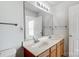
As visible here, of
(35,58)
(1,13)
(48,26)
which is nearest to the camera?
(1,13)

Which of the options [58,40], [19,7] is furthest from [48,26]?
[19,7]

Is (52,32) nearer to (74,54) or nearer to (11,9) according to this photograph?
(74,54)

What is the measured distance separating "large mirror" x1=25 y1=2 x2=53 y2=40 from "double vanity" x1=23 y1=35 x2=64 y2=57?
75 millimetres

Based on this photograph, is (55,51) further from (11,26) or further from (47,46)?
(11,26)

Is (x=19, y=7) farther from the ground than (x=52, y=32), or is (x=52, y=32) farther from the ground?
(x=19, y=7)

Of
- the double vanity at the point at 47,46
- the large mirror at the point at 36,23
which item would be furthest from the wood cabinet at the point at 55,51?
the large mirror at the point at 36,23

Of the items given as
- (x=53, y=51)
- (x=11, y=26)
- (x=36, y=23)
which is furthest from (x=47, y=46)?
(x=11, y=26)

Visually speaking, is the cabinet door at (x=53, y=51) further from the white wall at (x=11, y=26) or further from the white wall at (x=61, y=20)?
the white wall at (x=11, y=26)

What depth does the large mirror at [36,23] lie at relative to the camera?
1.41m

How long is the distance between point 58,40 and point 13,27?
65 centimetres

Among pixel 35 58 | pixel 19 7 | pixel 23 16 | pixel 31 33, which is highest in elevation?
pixel 19 7

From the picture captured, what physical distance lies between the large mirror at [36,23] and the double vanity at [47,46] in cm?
8

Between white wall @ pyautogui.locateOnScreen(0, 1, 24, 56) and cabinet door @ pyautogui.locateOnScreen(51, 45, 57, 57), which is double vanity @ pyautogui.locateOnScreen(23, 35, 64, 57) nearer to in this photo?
cabinet door @ pyautogui.locateOnScreen(51, 45, 57, 57)

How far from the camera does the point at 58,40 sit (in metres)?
1.45
